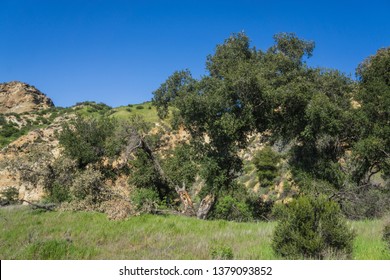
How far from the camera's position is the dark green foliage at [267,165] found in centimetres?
5047

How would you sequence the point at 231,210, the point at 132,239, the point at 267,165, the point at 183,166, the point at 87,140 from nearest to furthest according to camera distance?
the point at 132,239, the point at 183,166, the point at 231,210, the point at 87,140, the point at 267,165

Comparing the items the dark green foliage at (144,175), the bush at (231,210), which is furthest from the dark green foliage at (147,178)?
the bush at (231,210)

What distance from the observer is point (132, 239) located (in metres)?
9.16

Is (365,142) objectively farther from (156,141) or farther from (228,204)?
(156,141)

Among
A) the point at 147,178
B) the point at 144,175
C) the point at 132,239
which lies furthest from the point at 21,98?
the point at 132,239

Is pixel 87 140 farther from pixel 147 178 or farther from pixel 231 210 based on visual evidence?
pixel 231 210

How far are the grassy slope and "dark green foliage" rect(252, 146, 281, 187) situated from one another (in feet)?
130

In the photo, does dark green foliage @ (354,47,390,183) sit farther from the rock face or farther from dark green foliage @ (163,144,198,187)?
the rock face

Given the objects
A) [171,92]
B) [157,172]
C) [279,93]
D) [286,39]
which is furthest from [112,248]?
[286,39]

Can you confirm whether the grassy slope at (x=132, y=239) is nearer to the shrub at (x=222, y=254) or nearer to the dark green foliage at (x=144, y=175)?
the shrub at (x=222, y=254)

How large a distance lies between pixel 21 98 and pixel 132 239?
111514mm

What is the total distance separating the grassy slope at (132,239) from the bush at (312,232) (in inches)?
14.9

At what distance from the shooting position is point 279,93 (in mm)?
16219

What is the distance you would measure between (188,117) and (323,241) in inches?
451
